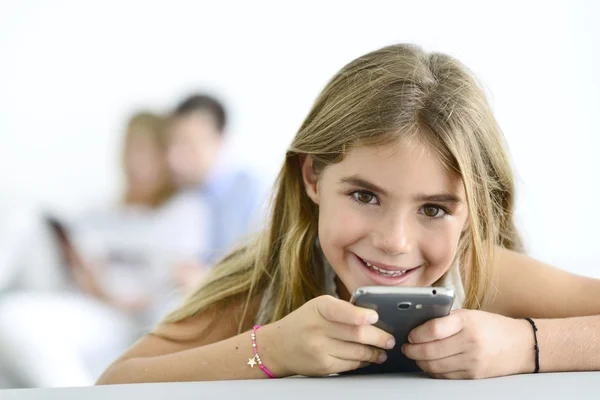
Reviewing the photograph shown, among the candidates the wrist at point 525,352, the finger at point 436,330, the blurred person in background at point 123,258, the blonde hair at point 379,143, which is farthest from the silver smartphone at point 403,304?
the blurred person in background at point 123,258

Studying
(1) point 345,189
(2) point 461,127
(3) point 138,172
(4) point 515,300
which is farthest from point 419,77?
(3) point 138,172

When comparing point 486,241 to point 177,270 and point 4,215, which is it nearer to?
point 177,270

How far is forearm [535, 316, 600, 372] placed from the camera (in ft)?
2.90

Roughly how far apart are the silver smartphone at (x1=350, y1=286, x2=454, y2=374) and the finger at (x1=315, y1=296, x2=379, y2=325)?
14mm

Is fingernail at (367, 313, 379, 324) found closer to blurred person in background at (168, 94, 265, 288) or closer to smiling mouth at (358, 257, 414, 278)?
smiling mouth at (358, 257, 414, 278)

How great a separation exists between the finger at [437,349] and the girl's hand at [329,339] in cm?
3

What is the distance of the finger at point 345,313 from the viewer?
801mm

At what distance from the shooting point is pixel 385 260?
989mm

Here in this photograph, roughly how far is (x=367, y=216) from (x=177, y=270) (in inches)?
95.6

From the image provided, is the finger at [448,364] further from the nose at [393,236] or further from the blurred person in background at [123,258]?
the blurred person in background at [123,258]

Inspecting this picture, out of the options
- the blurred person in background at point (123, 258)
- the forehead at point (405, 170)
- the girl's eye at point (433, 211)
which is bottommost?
the blurred person in background at point (123, 258)

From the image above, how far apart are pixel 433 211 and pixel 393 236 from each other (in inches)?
3.2

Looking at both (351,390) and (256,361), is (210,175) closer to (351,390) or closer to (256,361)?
(256,361)

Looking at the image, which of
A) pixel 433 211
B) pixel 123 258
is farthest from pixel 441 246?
pixel 123 258
